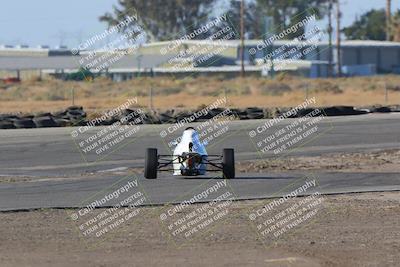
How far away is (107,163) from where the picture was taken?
85.6 feet

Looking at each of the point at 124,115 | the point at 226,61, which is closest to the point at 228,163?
the point at 124,115

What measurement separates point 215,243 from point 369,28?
14834 cm

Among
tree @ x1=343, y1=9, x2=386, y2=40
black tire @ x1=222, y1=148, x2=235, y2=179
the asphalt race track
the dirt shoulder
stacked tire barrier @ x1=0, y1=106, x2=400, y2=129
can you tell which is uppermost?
the dirt shoulder

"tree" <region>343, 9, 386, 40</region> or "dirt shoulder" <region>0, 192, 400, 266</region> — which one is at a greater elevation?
"dirt shoulder" <region>0, 192, 400, 266</region>

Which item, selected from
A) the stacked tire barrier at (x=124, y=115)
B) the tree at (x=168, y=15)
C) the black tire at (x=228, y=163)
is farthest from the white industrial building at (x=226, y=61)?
the black tire at (x=228, y=163)

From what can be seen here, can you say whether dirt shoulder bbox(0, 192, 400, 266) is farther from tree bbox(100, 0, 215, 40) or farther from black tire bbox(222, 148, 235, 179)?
tree bbox(100, 0, 215, 40)

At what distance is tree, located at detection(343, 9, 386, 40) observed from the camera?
157 m

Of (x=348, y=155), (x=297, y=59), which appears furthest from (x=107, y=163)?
(x=297, y=59)

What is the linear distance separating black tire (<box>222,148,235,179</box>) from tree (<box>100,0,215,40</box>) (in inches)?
4353

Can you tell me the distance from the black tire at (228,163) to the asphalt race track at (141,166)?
0.31m

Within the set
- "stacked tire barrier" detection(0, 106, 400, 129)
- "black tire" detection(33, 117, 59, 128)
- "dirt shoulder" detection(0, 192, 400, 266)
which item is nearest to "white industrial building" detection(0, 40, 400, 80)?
"stacked tire barrier" detection(0, 106, 400, 129)

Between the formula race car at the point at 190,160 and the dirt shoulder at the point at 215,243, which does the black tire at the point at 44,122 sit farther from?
the dirt shoulder at the point at 215,243

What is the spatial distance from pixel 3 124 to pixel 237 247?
23.7 m

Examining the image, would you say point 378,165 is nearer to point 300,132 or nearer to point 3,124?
point 300,132
